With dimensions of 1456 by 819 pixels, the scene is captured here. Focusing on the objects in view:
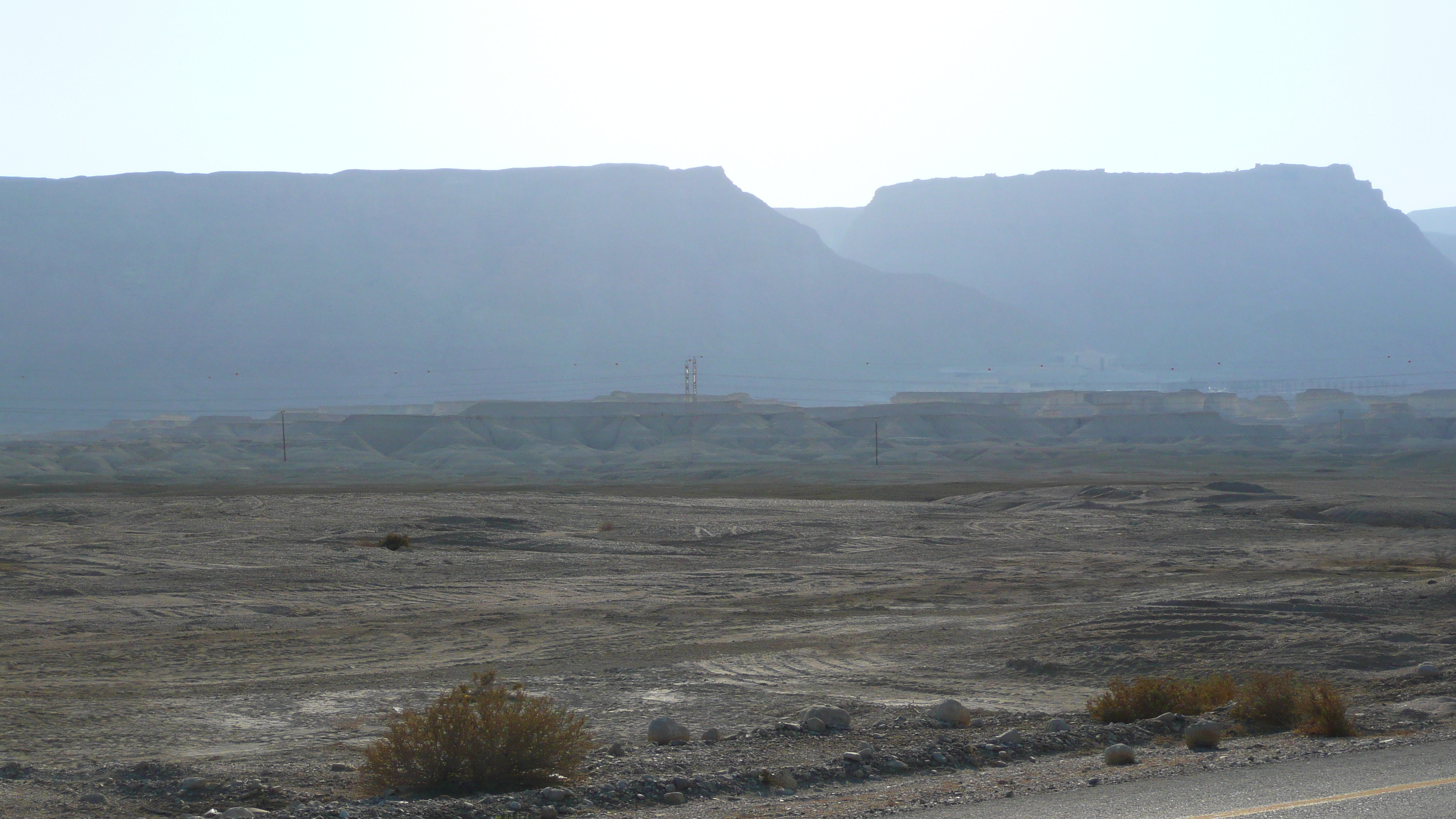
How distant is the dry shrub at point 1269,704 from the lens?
10047mm

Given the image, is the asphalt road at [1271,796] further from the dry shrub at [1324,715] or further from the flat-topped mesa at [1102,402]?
the flat-topped mesa at [1102,402]

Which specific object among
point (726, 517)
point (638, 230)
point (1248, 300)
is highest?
point (638, 230)

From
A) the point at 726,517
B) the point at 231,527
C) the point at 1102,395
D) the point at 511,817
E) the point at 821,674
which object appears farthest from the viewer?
the point at 1102,395

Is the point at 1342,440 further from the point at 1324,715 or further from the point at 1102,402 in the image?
the point at 1324,715

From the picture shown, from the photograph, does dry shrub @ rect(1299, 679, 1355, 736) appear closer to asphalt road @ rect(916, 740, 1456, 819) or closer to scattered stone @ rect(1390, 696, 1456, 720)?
scattered stone @ rect(1390, 696, 1456, 720)

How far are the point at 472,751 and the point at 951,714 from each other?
13.8ft

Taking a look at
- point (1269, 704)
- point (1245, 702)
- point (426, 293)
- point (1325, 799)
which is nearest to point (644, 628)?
point (1245, 702)

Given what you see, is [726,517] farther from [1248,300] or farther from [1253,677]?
[1248,300]

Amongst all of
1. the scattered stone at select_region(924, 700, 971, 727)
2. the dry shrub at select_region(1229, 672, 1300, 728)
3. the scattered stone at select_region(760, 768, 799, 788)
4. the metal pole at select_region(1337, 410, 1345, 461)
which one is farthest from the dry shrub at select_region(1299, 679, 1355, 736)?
the metal pole at select_region(1337, 410, 1345, 461)

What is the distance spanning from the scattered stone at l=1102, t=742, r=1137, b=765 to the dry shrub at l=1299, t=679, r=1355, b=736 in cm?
185

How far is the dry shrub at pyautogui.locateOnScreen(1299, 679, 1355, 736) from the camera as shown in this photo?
9.41 m

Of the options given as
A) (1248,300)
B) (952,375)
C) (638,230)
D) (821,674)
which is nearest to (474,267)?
(638,230)

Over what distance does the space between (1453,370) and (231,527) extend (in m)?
178

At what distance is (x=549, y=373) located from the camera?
137 m
